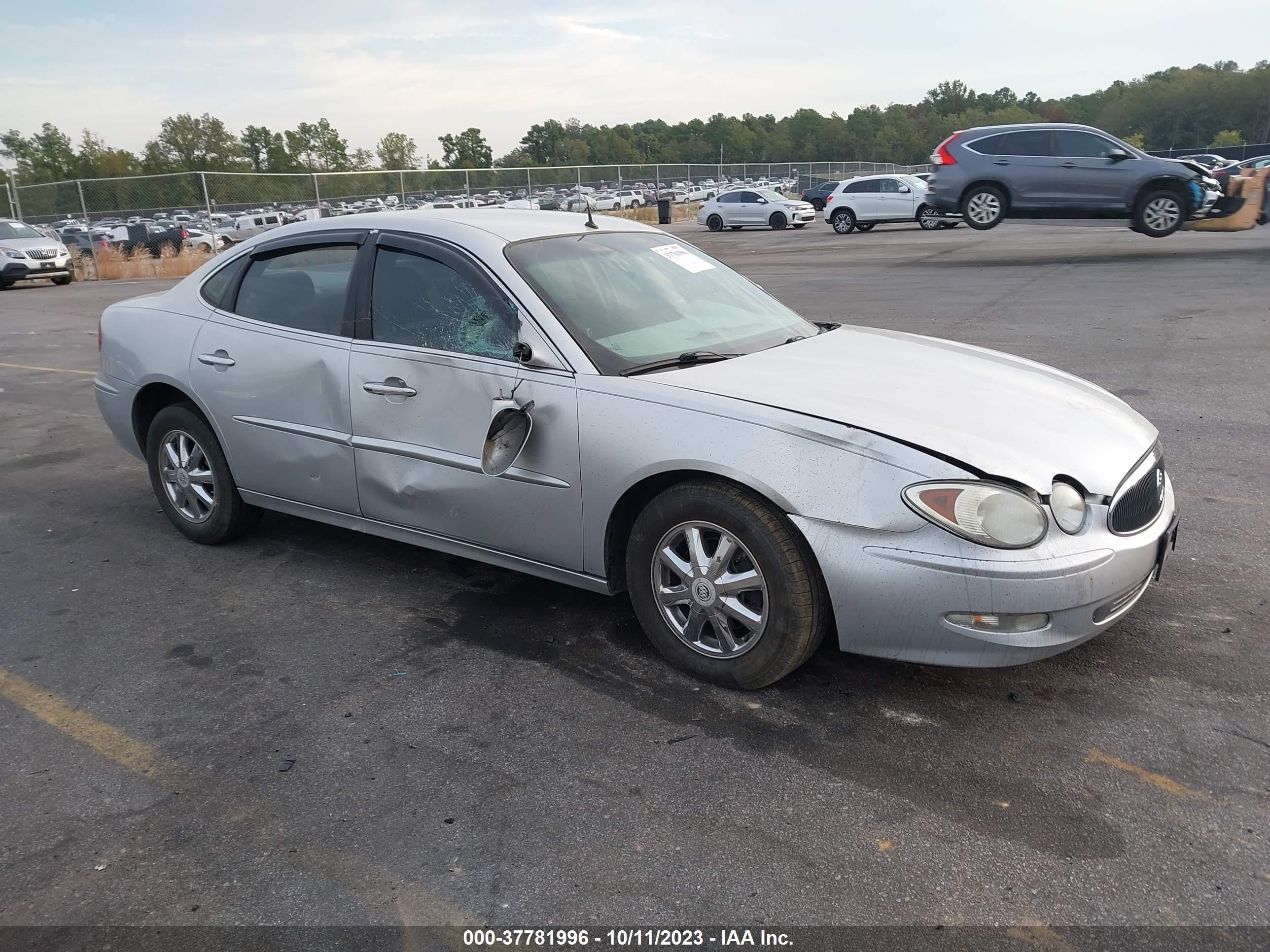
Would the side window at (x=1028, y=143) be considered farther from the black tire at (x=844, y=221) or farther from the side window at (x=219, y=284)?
the side window at (x=219, y=284)

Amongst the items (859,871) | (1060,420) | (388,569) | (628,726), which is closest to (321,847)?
(628,726)

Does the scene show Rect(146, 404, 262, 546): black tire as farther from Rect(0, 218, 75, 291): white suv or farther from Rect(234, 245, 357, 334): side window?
Rect(0, 218, 75, 291): white suv

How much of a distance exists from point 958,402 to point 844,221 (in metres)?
28.3

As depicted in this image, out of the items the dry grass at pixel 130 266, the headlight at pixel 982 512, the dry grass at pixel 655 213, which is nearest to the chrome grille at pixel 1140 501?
the headlight at pixel 982 512

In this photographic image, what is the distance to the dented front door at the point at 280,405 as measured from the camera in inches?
168

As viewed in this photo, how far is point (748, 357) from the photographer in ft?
12.6

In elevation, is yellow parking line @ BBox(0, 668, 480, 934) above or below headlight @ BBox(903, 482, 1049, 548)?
below

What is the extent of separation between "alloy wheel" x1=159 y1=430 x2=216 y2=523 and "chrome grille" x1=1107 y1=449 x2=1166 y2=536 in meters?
3.96

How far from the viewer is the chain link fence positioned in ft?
88.6

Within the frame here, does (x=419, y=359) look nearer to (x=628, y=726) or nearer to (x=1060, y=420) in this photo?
(x=628, y=726)

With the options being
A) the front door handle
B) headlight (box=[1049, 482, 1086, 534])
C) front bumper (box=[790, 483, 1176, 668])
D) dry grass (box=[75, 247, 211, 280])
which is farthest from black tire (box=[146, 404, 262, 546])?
dry grass (box=[75, 247, 211, 280])

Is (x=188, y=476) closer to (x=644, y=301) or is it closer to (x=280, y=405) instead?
(x=280, y=405)

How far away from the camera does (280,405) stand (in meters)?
4.45

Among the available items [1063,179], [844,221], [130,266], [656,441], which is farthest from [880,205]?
[656,441]
